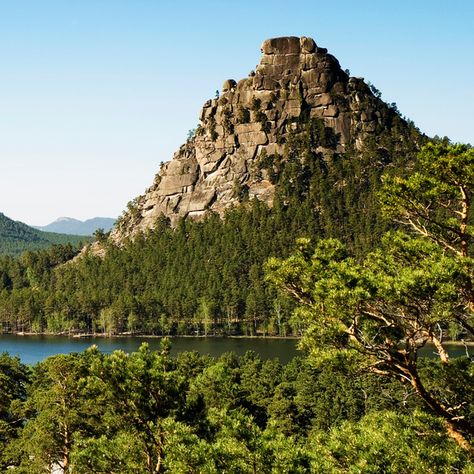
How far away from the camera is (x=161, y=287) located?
148375mm

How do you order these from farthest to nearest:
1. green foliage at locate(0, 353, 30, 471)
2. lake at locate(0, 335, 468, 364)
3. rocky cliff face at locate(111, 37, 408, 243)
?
1. rocky cliff face at locate(111, 37, 408, 243)
2. lake at locate(0, 335, 468, 364)
3. green foliage at locate(0, 353, 30, 471)

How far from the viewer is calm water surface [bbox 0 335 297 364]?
3828 inches

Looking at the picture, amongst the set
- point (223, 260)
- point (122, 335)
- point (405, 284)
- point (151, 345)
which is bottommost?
point (151, 345)

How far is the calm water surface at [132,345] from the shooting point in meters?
97.2

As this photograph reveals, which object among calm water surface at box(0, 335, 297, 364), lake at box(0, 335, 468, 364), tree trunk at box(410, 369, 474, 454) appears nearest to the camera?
tree trunk at box(410, 369, 474, 454)

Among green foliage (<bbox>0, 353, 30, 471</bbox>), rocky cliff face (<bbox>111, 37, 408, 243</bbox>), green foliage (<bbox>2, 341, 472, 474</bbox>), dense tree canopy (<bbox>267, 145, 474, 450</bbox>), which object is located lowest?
green foliage (<bbox>0, 353, 30, 471</bbox>)

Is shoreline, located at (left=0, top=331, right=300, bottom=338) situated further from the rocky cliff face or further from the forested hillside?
the rocky cliff face

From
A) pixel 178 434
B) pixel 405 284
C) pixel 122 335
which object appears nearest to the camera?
pixel 405 284

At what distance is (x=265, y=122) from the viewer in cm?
17762

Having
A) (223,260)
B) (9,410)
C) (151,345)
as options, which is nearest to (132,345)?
(151,345)

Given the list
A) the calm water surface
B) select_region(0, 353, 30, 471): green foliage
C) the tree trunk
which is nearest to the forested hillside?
the calm water surface

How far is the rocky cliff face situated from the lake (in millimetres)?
61814

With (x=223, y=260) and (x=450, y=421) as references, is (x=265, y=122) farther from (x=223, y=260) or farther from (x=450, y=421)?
(x=450, y=421)

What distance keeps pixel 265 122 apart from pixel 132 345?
91.2 metres
